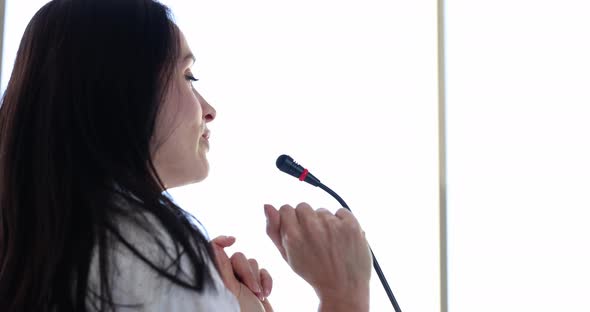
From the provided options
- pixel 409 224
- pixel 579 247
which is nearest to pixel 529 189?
pixel 579 247

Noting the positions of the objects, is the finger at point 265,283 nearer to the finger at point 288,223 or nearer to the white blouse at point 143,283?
the finger at point 288,223

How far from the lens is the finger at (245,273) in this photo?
3.39ft

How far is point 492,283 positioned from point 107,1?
1.52m

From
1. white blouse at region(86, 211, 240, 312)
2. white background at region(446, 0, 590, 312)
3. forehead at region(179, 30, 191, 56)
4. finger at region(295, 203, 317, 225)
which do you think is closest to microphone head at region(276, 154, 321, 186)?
finger at region(295, 203, 317, 225)

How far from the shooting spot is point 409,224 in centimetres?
208

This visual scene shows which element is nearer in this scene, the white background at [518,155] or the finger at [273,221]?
the finger at [273,221]

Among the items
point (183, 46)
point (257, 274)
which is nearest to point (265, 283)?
point (257, 274)

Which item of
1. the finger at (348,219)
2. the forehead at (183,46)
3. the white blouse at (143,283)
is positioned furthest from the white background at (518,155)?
the white blouse at (143,283)

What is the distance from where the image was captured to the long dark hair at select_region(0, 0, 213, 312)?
74cm

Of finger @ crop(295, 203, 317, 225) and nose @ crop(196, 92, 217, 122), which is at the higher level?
nose @ crop(196, 92, 217, 122)

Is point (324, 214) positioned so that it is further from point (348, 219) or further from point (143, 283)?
point (143, 283)

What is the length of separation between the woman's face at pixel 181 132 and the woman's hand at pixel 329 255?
13cm

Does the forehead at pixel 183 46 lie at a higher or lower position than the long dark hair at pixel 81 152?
higher

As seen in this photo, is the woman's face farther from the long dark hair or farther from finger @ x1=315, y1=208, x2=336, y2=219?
finger @ x1=315, y1=208, x2=336, y2=219
